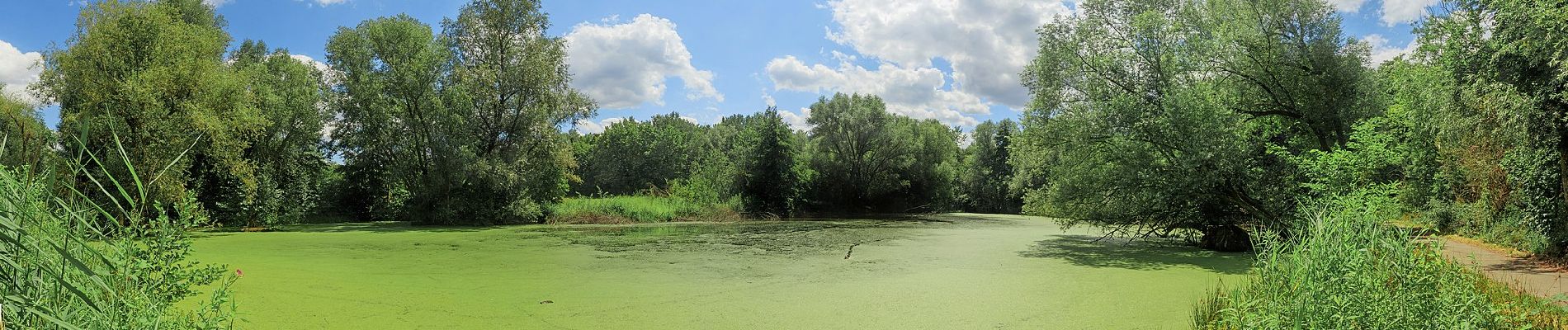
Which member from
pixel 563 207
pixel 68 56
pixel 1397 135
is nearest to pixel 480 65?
pixel 563 207

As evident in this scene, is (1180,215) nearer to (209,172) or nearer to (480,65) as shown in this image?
(480,65)

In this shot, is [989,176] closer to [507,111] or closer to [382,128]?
[507,111]

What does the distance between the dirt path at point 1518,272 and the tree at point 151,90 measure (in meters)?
15.6

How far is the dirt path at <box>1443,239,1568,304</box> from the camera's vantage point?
16.9 feet

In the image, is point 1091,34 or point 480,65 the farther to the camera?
point 480,65

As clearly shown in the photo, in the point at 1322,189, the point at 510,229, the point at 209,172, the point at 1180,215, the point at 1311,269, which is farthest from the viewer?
the point at 510,229

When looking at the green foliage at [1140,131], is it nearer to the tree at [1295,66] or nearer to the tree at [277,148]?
the tree at [1295,66]

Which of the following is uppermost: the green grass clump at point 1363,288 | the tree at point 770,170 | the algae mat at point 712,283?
the tree at point 770,170

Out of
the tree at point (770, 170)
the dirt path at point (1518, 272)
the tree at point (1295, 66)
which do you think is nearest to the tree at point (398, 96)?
the tree at point (770, 170)

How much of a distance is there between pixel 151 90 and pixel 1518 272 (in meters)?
17.5

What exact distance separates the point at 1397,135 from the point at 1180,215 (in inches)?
161

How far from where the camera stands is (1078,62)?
1094 centimetres

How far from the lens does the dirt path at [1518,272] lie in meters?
5.15

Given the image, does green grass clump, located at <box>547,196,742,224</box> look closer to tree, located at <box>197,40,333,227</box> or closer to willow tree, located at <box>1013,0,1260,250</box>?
tree, located at <box>197,40,333,227</box>
